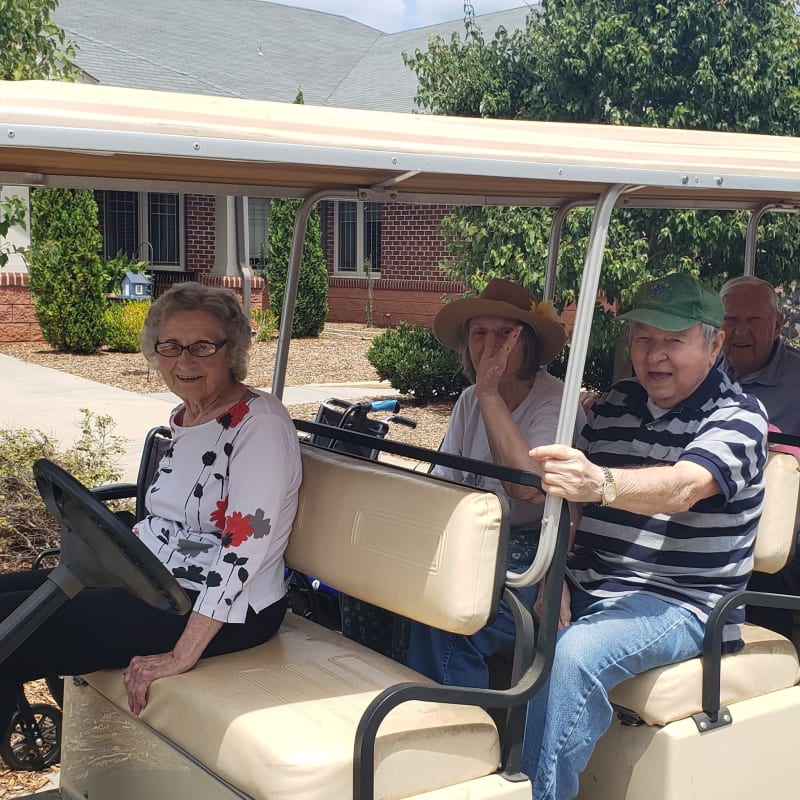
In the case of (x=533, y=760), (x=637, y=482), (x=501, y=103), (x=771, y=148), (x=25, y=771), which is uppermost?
(x=501, y=103)

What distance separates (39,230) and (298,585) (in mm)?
11580

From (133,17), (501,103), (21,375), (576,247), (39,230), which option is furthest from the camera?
(133,17)

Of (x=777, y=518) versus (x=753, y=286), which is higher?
(x=753, y=286)

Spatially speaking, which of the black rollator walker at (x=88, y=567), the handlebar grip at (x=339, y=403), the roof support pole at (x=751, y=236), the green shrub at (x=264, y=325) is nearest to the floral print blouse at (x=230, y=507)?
the black rollator walker at (x=88, y=567)

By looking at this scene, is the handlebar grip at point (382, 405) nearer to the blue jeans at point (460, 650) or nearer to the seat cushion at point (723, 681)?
the blue jeans at point (460, 650)

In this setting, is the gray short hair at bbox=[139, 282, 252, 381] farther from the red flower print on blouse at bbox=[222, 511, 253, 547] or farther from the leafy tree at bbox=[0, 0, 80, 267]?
the leafy tree at bbox=[0, 0, 80, 267]

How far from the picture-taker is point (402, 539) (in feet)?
8.26

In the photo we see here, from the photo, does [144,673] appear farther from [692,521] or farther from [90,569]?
[692,521]

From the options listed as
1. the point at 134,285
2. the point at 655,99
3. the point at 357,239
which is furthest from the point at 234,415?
the point at 357,239

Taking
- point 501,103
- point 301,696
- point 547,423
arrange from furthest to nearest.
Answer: point 501,103 → point 547,423 → point 301,696

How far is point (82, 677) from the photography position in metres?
2.78

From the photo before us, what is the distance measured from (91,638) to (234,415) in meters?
0.61

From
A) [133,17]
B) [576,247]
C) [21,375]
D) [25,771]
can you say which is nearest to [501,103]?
[576,247]

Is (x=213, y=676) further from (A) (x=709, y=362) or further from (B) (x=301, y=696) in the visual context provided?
(A) (x=709, y=362)
